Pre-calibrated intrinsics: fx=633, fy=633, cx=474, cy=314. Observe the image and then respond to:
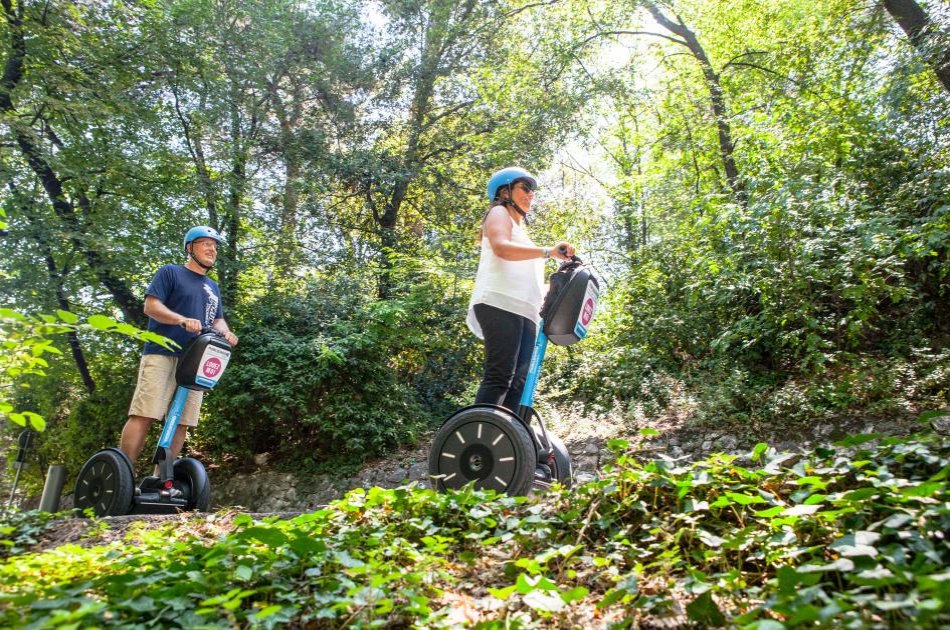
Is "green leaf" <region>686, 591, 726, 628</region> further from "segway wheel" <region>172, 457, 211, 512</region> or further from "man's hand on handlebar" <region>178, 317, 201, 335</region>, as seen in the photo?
"segway wheel" <region>172, 457, 211, 512</region>

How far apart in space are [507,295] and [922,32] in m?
5.55

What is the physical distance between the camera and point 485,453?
2904 millimetres

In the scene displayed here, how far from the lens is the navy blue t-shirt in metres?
4.14

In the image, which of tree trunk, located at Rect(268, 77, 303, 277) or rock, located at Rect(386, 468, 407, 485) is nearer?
rock, located at Rect(386, 468, 407, 485)

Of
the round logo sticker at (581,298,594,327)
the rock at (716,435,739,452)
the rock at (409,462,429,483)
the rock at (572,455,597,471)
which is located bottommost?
the rock at (409,462,429,483)

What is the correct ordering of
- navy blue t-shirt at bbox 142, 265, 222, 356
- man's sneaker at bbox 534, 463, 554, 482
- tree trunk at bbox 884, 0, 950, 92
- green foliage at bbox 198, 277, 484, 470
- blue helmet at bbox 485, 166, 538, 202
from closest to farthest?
man's sneaker at bbox 534, 463, 554, 482 → blue helmet at bbox 485, 166, 538, 202 → navy blue t-shirt at bbox 142, 265, 222, 356 → tree trunk at bbox 884, 0, 950, 92 → green foliage at bbox 198, 277, 484, 470

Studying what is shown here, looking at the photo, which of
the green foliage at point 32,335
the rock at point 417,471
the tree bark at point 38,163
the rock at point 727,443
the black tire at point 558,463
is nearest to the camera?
the green foliage at point 32,335

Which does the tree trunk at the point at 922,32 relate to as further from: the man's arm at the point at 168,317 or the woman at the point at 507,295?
the man's arm at the point at 168,317

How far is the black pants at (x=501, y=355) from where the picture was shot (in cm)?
313

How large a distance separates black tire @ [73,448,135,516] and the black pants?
2356 mm

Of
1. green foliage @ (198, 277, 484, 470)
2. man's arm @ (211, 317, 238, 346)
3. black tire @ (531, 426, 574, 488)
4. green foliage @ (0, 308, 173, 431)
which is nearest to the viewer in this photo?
green foliage @ (0, 308, 173, 431)

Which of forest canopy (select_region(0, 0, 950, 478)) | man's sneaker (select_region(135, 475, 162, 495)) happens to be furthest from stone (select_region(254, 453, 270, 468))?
man's sneaker (select_region(135, 475, 162, 495))

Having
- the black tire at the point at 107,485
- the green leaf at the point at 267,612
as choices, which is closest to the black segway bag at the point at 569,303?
the green leaf at the point at 267,612

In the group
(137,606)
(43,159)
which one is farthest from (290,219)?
(137,606)
